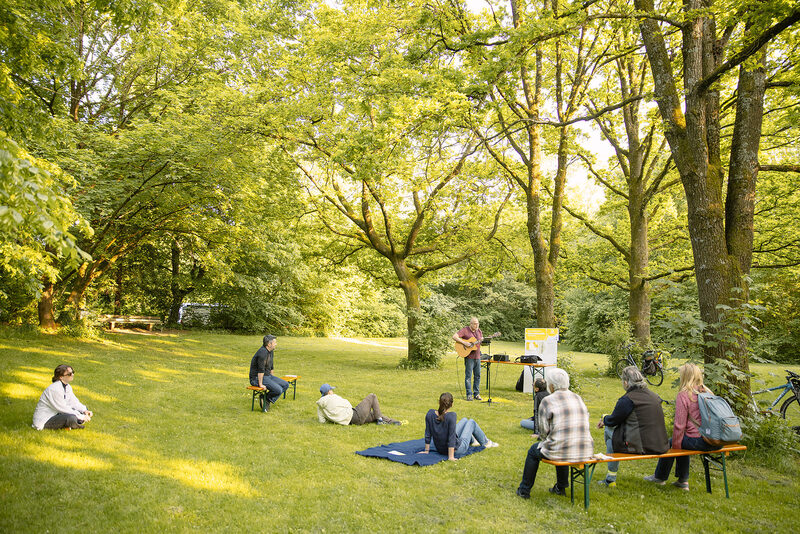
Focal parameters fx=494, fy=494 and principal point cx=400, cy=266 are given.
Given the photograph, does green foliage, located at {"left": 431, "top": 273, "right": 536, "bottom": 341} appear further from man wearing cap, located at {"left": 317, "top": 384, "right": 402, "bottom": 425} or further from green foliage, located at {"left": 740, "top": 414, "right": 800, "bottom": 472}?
green foliage, located at {"left": 740, "top": 414, "right": 800, "bottom": 472}

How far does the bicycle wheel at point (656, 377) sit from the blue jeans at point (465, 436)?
345 inches

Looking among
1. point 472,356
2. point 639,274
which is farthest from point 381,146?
point 639,274

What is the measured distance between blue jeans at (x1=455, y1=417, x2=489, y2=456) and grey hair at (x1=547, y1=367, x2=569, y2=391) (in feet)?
6.13

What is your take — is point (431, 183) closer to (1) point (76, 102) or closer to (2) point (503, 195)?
(2) point (503, 195)

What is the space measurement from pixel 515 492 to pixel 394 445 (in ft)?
6.75

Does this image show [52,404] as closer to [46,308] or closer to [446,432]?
[446,432]

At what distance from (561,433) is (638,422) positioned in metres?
0.99

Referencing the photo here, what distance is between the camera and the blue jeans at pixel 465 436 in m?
6.72

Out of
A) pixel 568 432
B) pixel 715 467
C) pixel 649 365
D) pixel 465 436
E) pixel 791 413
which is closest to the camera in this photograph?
pixel 568 432

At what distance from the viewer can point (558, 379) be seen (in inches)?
210

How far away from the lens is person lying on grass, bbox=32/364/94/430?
6.61 metres

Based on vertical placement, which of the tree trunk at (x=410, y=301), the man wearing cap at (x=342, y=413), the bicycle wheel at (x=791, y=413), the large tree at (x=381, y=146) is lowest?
the man wearing cap at (x=342, y=413)

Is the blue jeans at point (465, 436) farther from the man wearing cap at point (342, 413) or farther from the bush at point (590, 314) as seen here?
the bush at point (590, 314)

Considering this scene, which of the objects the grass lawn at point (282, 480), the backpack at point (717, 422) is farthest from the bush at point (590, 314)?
the backpack at point (717, 422)
